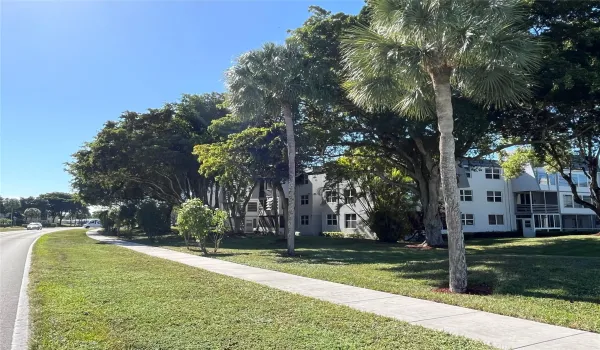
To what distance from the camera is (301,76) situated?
2014 cm

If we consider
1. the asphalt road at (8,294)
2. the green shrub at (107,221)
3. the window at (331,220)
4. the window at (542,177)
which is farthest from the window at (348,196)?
the green shrub at (107,221)

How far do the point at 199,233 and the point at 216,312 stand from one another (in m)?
14.0

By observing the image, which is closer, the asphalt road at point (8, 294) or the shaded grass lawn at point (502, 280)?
the asphalt road at point (8, 294)

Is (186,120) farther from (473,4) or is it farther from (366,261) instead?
(473,4)

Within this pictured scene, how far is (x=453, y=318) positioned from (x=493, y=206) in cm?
3939

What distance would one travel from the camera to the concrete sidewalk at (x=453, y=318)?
20.5 feet

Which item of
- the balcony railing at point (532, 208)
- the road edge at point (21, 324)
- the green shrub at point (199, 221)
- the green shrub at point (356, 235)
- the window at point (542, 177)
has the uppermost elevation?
the window at point (542, 177)

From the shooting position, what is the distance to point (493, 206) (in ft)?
144

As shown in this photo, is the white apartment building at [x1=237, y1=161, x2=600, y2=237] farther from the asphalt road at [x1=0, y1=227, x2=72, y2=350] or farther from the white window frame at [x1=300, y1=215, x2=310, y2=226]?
the asphalt road at [x1=0, y1=227, x2=72, y2=350]

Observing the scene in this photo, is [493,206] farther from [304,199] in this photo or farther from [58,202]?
[58,202]

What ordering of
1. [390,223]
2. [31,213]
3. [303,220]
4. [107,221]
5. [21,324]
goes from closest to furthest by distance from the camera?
[21,324]
[390,223]
[303,220]
[107,221]
[31,213]

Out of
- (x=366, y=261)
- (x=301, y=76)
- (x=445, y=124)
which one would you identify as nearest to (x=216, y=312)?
(x=445, y=124)

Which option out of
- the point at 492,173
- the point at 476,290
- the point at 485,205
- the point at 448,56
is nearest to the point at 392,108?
the point at 448,56

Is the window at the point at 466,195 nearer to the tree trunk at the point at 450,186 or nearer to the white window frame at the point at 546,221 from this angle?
the white window frame at the point at 546,221
